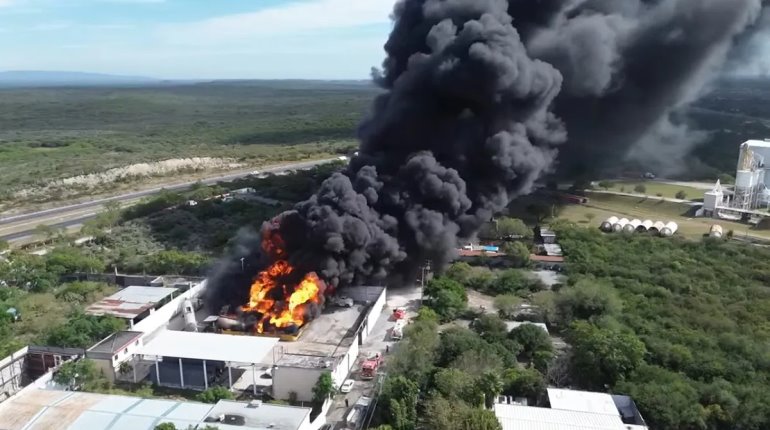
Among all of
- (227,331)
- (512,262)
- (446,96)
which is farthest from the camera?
(512,262)

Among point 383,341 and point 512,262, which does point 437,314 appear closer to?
point 383,341

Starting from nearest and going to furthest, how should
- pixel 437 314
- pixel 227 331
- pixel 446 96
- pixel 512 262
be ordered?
pixel 227 331, pixel 437 314, pixel 446 96, pixel 512 262

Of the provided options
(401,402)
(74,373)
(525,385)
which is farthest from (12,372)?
(525,385)

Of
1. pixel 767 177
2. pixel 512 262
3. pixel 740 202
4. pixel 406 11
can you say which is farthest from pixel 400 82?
pixel 767 177

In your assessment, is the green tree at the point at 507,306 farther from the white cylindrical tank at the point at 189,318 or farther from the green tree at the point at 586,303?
the white cylindrical tank at the point at 189,318

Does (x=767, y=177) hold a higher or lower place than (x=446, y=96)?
lower

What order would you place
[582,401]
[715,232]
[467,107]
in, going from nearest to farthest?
1. [582,401]
2. [467,107]
3. [715,232]

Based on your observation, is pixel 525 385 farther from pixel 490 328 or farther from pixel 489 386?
pixel 490 328
